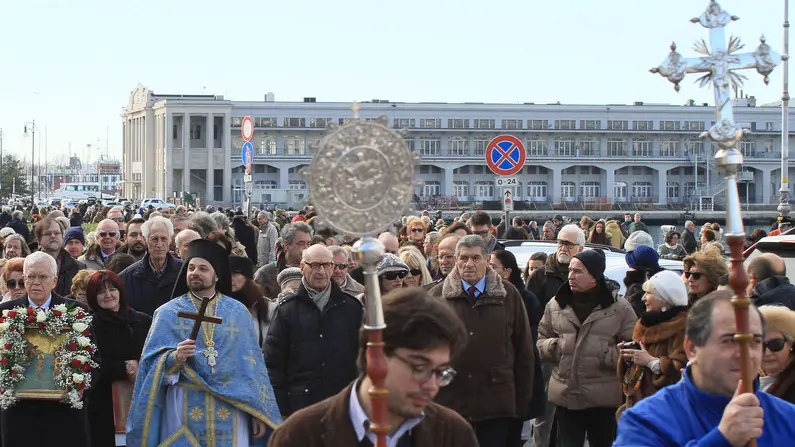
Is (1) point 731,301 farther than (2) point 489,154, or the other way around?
(2) point 489,154

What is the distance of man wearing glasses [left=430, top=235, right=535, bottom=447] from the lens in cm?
862

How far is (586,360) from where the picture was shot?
918 centimetres

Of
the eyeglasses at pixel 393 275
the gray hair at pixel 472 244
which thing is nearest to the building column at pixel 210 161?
the eyeglasses at pixel 393 275

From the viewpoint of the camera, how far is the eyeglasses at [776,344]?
20.6ft

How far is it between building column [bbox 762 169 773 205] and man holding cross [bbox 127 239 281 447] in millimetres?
107424

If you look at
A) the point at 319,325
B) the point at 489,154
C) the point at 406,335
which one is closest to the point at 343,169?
the point at 406,335

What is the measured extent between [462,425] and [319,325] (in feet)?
13.3

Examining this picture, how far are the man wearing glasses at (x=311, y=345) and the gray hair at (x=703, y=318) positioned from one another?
398 centimetres

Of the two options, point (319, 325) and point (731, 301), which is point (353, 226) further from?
point (319, 325)

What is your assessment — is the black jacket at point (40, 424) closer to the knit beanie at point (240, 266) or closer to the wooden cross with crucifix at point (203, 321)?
the wooden cross with crucifix at point (203, 321)

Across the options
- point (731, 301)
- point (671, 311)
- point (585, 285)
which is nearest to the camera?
point (731, 301)

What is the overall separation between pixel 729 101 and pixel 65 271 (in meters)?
9.05

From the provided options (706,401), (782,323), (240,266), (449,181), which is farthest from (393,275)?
(449,181)

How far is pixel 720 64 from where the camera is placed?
4484mm
